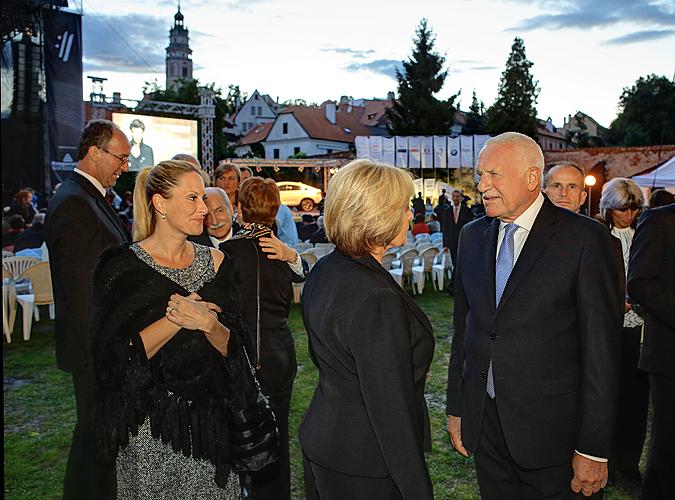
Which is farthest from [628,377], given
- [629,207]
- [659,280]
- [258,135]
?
[258,135]

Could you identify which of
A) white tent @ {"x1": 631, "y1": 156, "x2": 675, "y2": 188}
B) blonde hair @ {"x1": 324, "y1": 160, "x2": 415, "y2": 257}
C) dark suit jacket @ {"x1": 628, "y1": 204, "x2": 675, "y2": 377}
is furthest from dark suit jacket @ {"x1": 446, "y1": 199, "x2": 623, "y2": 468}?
white tent @ {"x1": 631, "y1": 156, "x2": 675, "y2": 188}

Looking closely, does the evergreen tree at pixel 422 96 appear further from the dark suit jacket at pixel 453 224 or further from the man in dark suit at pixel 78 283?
the man in dark suit at pixel 78 283

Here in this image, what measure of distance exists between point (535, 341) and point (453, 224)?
8518mm

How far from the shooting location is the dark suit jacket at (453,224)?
10.5m

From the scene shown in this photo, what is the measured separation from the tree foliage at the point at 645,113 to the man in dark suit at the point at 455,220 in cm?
3986

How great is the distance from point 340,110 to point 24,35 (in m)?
55.5

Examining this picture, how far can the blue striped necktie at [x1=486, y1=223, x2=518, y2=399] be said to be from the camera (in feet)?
8.34

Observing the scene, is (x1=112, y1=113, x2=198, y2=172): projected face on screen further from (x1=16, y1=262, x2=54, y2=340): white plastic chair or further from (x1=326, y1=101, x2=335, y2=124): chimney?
(x1=326, y1=101, x2=335, y2=124): chimney

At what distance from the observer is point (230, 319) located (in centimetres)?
256

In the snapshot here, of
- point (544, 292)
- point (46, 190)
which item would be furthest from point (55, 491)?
point (46, 190)

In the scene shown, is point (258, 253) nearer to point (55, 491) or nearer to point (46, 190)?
point (55, 491)

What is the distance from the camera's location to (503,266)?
258 centimetres

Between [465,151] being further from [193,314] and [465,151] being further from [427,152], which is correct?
[193,314]

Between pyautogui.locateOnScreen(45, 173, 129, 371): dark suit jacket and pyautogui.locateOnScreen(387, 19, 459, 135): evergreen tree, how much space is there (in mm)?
46190
